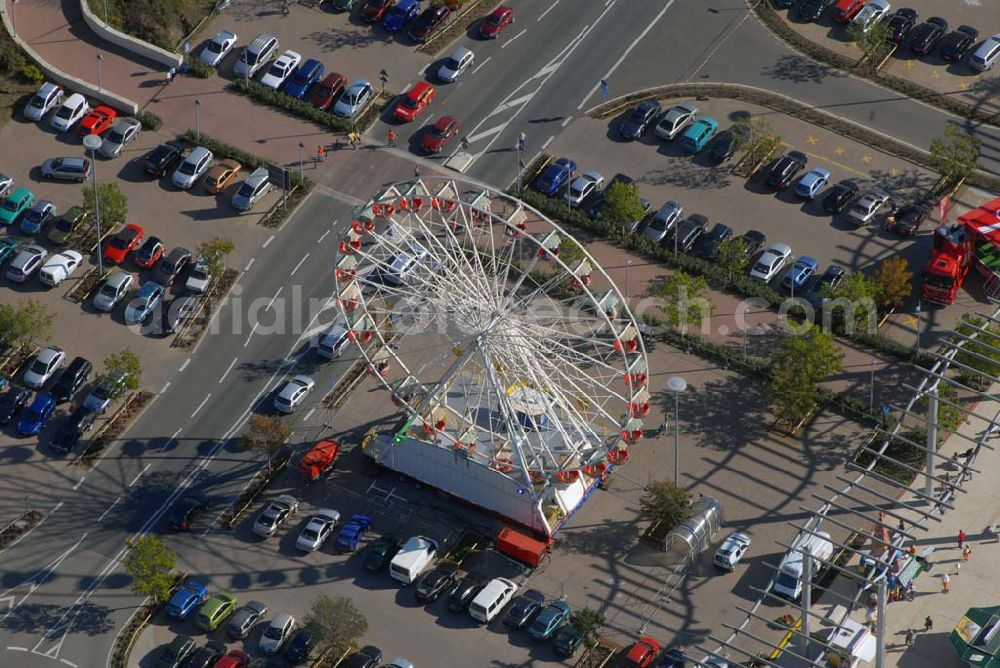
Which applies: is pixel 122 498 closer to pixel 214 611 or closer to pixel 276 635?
pixel 214 611

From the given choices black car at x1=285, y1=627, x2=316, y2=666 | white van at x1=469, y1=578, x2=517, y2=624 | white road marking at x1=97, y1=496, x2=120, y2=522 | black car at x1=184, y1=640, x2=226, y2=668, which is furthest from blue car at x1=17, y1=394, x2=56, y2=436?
white van at x1=469, y1=578, x2=517, y2=624

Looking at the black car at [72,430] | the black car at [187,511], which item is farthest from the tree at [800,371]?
the black car at [72,430]

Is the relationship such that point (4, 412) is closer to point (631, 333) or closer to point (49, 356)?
point (49, 356)

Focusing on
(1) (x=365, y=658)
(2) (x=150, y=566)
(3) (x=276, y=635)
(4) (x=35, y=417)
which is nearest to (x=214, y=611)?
(3) (x=276, y=635)

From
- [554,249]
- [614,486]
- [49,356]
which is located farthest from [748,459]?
[49,356]

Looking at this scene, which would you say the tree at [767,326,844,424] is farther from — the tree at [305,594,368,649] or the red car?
the tree at [305,594,368,649]

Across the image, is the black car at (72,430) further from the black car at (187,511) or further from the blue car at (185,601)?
the blue car at (185,601)
